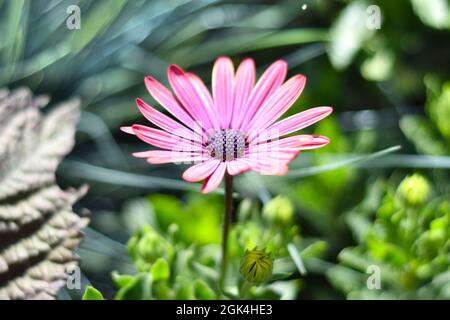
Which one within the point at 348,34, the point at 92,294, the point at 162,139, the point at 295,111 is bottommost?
the point at 92,294

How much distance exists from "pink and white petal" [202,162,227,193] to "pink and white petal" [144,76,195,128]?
0.21 ft

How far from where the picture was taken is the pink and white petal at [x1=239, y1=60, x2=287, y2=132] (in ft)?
2.09

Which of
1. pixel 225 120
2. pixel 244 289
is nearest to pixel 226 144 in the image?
pixel 225 120

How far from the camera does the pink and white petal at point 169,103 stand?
63cm

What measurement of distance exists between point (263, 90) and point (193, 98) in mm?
63

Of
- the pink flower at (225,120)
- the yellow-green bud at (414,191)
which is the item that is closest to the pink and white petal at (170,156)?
the pink flower at (225,120)

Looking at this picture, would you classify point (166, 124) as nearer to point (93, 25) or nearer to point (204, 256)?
point (204, 256)

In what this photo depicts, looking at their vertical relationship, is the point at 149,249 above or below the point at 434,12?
below

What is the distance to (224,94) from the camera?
0.65m

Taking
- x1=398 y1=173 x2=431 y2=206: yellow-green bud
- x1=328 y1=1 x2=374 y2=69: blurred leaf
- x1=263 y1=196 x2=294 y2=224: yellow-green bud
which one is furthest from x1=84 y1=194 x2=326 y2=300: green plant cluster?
x1=328 y1=1 x2=374 y2=69: blurred leaf


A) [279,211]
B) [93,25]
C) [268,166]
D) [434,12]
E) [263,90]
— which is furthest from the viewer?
[93,25]

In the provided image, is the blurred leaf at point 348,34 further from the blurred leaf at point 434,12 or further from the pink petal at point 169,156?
the pink petal at point 169,156

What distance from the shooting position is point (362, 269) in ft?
2.65

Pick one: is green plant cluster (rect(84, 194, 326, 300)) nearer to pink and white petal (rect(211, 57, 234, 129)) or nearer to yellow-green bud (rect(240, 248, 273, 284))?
yellow-green bud (rect(240, 248, 273, 284))
